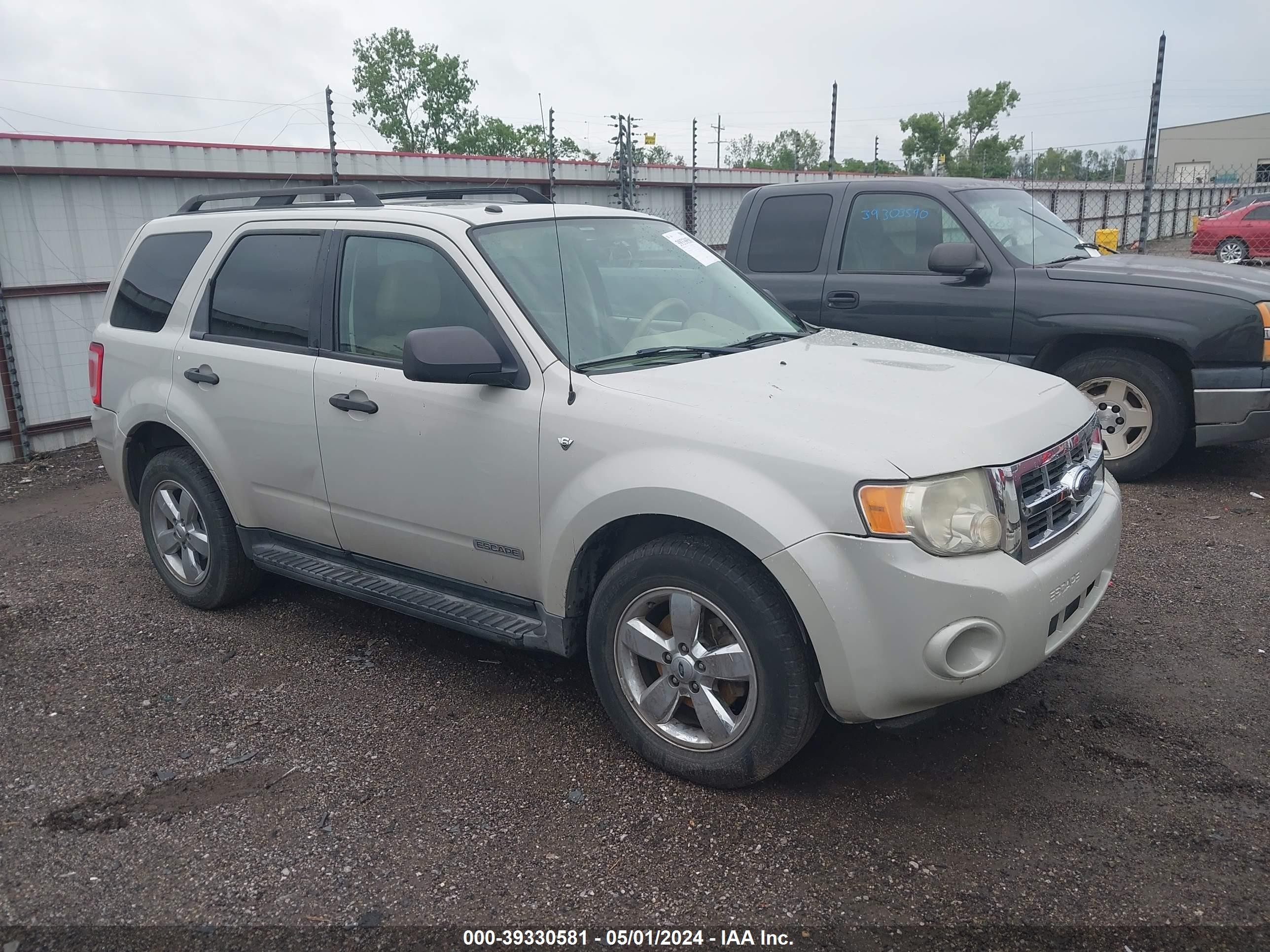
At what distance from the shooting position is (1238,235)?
21.5m

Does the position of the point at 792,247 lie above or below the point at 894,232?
below

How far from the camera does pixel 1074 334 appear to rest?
638 centimetres

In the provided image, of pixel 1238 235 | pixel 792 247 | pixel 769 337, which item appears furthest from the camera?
pixel 1238 235

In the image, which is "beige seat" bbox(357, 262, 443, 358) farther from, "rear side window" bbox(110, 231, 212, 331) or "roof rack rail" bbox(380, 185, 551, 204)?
"rear side window" bbox(110, 231, 212, 331)

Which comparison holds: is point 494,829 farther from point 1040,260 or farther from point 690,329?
point 1040,260

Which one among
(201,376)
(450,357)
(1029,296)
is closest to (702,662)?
(450,357)

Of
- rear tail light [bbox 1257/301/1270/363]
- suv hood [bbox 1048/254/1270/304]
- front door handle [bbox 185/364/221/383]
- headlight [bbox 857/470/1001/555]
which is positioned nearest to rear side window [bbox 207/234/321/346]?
→ front door handle [bbox 185/364/221/383]

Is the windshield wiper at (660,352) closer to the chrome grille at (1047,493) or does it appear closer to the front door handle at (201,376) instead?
the chrome grille at (1047,493)

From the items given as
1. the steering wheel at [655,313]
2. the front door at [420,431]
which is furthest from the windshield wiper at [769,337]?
the front door at [420,431]

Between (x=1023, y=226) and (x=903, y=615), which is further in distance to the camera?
(x=1023, y=226)

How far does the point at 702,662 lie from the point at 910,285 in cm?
450

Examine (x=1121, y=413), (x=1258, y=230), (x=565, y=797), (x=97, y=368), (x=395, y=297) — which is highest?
(x=395, y=297)

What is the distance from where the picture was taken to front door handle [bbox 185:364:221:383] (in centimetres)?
444

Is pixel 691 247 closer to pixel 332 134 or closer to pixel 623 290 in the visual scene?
pixel 623 290
